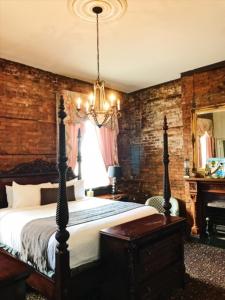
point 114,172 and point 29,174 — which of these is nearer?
point 29,174

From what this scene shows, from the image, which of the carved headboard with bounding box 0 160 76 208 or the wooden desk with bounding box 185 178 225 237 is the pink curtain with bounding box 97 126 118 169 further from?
the wooden desk with bounding box 185 178 225 237

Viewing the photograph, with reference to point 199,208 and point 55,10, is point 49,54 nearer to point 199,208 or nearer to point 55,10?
point 55,10

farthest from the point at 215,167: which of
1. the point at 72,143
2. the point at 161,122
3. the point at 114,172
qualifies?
the point at 72,143

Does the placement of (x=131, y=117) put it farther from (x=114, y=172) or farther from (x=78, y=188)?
(x=78, y=188)

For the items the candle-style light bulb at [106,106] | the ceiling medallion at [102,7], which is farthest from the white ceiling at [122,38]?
the candle-style light bulb at [106,106]

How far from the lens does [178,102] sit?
545 centimetres

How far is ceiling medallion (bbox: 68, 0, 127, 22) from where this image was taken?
267 centimetres

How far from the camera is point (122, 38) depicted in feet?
11.6

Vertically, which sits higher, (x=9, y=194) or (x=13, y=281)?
(x=9, y=194)

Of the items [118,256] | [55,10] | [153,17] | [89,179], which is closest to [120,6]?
[153,17]

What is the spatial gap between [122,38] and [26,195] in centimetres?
266

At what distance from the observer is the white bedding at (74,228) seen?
248 cm

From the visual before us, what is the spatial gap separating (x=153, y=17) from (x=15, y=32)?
5.78ft

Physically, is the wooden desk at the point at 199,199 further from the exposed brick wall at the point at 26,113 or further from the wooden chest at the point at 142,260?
the exposed brick wall at the point at 26,113
